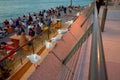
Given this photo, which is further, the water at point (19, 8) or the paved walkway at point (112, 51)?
the water at point (19, 8)

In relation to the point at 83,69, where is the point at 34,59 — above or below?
below

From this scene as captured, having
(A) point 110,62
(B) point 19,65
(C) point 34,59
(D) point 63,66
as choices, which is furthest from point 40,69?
(B) point 19,65

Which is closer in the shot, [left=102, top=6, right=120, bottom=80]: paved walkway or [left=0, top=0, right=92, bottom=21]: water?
[left=102, top=6, right=120, bottom=80]: paved walkway

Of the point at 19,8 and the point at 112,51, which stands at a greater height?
the point at 112,51

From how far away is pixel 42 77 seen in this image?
2463mm

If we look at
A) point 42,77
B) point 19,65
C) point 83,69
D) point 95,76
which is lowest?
point 19,65

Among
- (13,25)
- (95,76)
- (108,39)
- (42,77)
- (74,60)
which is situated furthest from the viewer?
(13,25)

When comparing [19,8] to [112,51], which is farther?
[19,8]

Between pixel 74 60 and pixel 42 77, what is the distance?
537 mm

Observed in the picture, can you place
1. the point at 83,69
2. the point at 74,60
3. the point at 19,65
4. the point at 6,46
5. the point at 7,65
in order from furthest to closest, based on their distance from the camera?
1. the point at 6,46
2. the point at 19,65
3. the point at 7,65
4. the point at 74,60
5. the point at 83,69

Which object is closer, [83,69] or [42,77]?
[83,69]

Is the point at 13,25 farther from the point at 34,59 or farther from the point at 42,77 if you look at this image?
the point at 42,77

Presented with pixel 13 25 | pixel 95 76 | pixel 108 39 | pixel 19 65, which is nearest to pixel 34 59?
pixel 19 65

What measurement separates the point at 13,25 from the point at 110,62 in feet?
48.2
